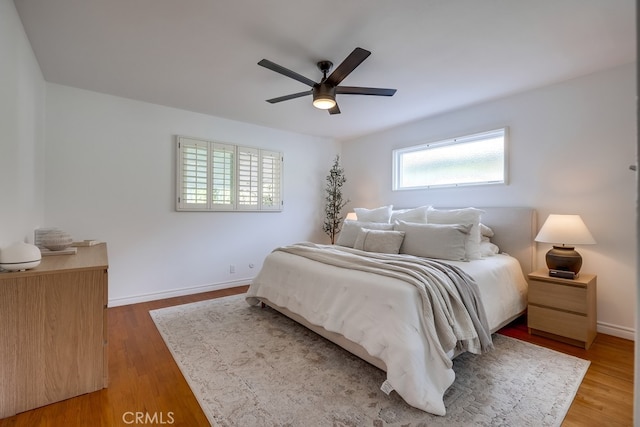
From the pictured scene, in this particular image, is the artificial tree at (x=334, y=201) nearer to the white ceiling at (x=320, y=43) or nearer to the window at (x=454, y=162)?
the window at (x=454, y=162)

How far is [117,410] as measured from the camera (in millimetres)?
1654

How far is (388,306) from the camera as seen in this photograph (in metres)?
1.82

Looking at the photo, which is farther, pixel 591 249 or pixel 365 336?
pixel 591 249

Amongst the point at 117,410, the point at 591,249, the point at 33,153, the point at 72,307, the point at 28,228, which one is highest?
the point at 33,153

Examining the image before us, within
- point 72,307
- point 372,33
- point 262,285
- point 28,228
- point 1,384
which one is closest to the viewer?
point 1,384

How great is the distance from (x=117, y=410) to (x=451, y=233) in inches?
114

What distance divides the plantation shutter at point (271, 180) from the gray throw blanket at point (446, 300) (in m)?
2.54

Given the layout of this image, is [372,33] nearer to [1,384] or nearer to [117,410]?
[117,410]

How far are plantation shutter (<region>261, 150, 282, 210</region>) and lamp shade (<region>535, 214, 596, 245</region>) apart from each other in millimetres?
3500

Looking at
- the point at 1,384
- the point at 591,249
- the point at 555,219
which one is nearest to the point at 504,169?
the point at 555,219

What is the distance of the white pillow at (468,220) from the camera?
2.82 meters

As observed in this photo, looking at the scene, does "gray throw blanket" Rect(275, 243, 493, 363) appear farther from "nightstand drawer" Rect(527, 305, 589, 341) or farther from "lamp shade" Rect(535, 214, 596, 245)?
"lamp shade" Rect(535, 214, 596, 245)

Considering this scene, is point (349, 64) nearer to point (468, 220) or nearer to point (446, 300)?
point (446, 300)

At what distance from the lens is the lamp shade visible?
2505mm
